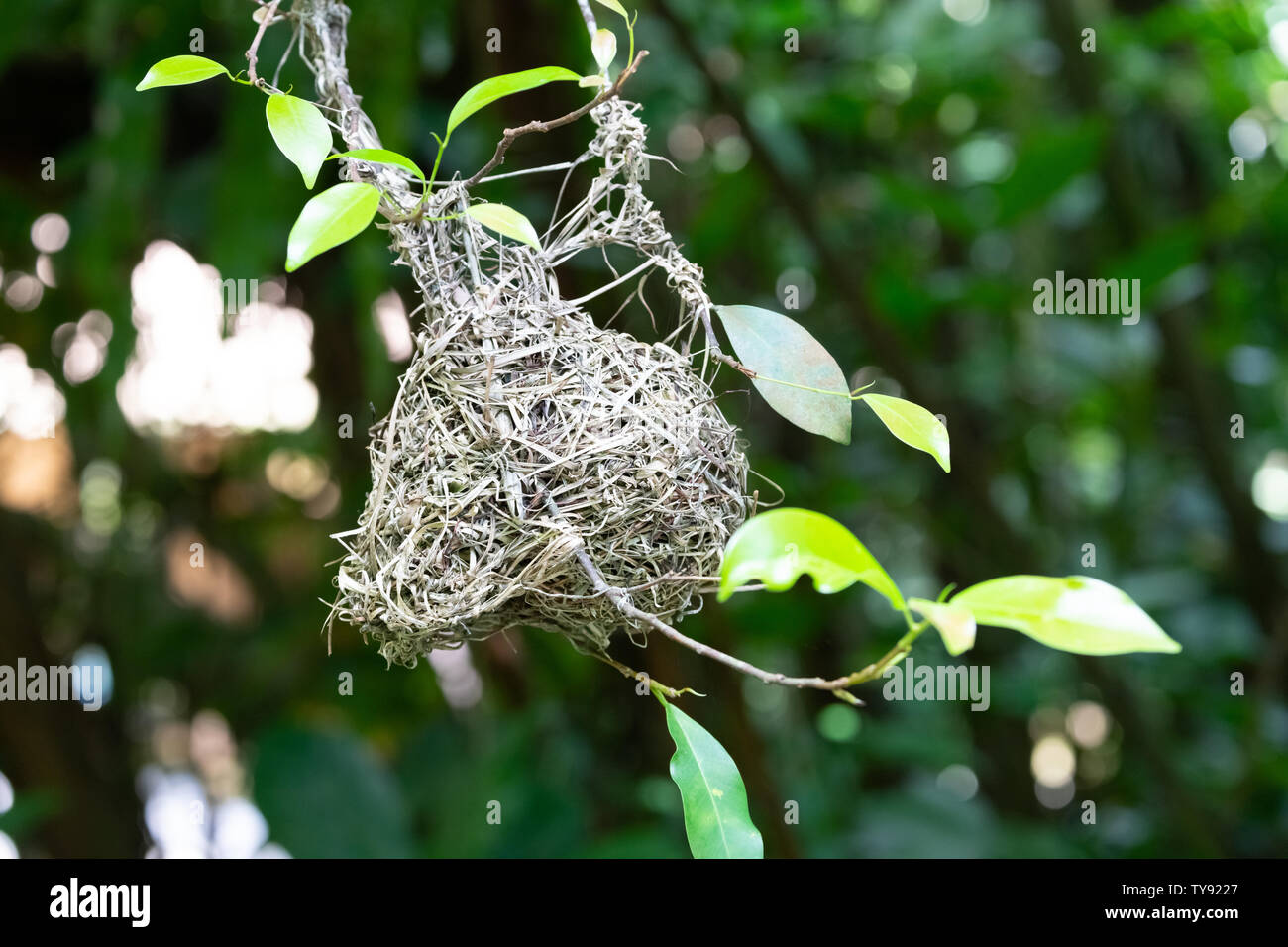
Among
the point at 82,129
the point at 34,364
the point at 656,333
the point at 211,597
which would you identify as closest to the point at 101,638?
the point at 211,597

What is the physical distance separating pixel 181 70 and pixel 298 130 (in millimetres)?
94

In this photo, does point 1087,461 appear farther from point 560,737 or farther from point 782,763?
point 560,737

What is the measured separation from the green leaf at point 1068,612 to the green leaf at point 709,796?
16 cm

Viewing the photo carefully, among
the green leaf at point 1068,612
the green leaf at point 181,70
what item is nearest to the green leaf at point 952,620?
the green leaf at point 1068,612

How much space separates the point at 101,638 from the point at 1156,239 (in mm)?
2390

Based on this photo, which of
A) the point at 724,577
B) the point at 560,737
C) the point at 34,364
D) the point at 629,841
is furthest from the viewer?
the point at 560,737

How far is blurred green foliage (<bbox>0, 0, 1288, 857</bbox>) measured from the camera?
1.54 metres

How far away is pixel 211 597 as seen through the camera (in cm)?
296

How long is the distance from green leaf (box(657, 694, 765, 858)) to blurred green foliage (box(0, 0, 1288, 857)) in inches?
24.1
